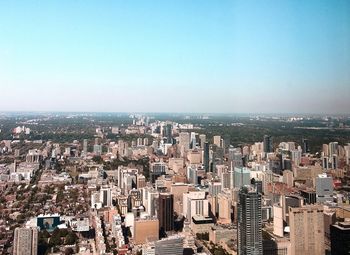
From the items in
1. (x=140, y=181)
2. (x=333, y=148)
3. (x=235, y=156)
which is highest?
(x=333, y=148)

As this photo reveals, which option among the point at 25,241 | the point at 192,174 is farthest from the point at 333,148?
the point at 192,174

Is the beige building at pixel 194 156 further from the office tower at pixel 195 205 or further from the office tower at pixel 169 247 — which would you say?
the office tower at pixel 169 247

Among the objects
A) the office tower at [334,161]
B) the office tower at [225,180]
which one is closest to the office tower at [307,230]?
the office tower at [334,161]

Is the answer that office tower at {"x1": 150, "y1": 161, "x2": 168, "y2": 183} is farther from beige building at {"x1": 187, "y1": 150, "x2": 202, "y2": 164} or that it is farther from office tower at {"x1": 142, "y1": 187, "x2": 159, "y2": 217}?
office tower at {"x1": 142, "y1": 187, "x2": 159, "y2": 217}

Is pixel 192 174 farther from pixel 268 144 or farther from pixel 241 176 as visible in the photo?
pixel 268 144

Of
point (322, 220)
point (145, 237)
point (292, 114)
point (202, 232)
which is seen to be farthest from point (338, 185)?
point (145, 237)

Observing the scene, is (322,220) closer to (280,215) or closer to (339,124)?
(280,215)

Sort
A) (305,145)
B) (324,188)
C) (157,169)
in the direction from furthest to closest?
(157,169)
(305,145)
(324,188)
